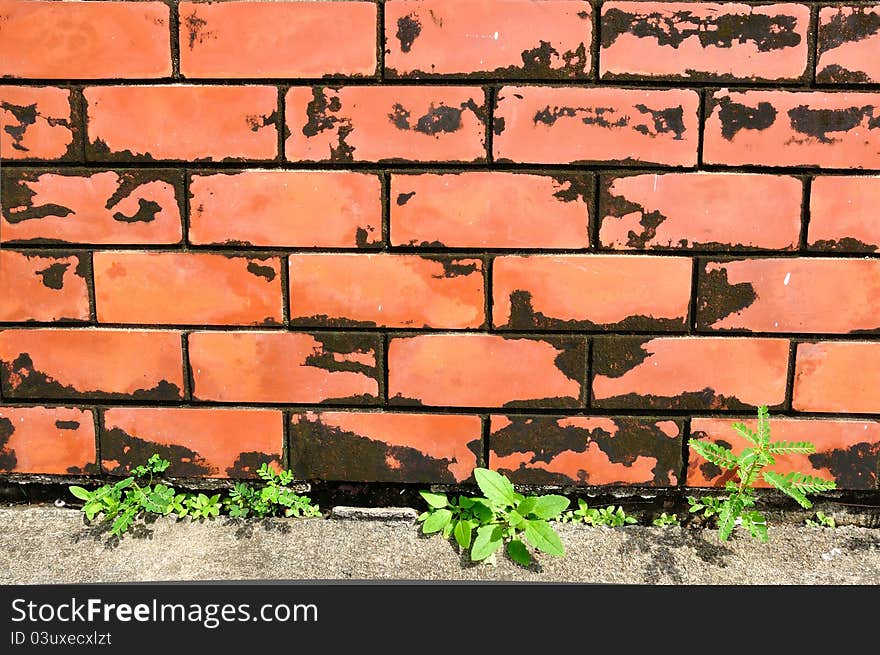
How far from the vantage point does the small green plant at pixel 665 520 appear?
1.11m

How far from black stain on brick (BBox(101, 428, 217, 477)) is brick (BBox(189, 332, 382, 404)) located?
12 centimetres

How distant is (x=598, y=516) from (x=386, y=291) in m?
0.54

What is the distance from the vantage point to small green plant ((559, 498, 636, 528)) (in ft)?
3.63

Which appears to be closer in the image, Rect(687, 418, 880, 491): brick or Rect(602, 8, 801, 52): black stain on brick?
Rect(602, 8, 801, 52): black stain on brick

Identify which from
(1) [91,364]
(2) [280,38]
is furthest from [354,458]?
(2) [280,38]

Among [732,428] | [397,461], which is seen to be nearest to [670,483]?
[732,428]

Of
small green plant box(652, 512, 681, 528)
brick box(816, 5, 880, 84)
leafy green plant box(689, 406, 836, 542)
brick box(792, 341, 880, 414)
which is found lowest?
small green plant box(652, 512, 681, 528)

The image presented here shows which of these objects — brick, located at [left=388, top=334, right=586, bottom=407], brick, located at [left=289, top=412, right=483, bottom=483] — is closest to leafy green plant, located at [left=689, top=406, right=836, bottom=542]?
brick, located at [left=388, top=334, right=586, bottom=407]

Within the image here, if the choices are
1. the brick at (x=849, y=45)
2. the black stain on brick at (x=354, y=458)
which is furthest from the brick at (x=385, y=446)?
the brick at (x=849, y=45)

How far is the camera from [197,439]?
112 centimetres

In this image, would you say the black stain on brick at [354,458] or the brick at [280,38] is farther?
the black stain on brick at [354,458]

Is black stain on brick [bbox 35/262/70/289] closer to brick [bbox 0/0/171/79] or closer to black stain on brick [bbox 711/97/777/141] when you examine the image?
brick [bbox 0/0/171/79]

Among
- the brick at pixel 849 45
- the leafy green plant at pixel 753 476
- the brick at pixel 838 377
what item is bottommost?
the leafy green plant at pixel 753 476

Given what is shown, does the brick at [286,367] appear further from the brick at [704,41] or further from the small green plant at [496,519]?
the brick at [704,41]
